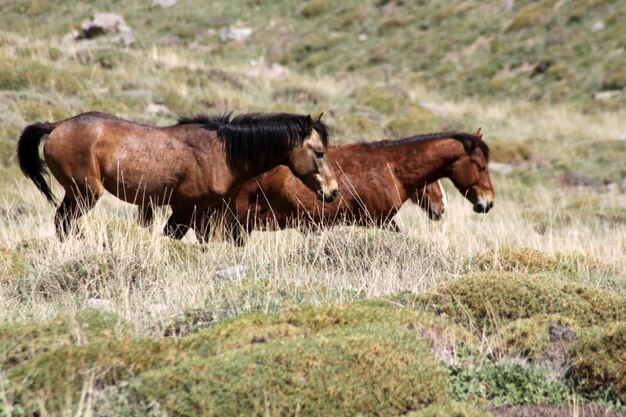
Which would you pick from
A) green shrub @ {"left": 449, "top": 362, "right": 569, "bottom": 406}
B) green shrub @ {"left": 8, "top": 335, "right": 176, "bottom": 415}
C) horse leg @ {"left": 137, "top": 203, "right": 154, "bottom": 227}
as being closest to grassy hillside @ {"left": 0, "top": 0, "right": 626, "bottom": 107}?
horse leg @ {"left": 137, "top": 203, "right": 154, "bottom": 227}

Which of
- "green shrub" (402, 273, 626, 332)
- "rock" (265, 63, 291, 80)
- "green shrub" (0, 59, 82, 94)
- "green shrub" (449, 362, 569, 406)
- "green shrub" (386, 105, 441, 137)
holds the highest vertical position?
"green shrub" (449, 362, 569, 406)

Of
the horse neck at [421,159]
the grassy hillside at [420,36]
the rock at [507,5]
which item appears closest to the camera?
the horse neck at [421,159]

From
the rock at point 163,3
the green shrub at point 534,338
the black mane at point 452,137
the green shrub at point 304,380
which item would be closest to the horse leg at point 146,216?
the black mane at point 452,137

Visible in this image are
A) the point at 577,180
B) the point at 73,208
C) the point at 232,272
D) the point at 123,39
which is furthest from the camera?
the point at 123,39

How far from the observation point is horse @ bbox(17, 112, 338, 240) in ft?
26.8

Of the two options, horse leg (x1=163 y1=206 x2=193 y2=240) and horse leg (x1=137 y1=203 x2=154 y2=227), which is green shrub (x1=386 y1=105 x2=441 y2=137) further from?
horse leg (x1=137 y1=203 x2=154 y2=227)

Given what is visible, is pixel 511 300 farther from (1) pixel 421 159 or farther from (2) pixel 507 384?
(1) pixel 421 159

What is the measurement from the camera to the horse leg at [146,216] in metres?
8.79

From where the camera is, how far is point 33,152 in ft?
28.3

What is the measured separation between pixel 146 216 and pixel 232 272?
214cm

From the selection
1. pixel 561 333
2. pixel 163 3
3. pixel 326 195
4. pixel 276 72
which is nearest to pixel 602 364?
pixel 561 333

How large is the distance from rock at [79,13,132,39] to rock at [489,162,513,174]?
20615 mm

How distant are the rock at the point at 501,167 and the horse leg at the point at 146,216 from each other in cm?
1227

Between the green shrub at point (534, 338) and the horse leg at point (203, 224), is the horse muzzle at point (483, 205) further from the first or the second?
the green shrub at point (534, 338)
